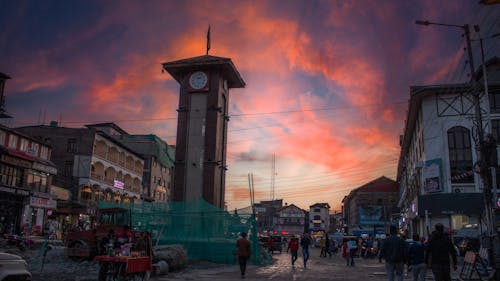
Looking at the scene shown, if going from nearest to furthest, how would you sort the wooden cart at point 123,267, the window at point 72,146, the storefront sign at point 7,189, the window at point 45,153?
1. the wooden cart at point 123,267
2. the storefront sign at point 7,189
3. the window at point 45,153
4. the window at point 72,146

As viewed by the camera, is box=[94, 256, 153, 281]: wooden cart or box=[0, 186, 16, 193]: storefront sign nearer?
box=[94, 256, 153, 281]: wooden cart

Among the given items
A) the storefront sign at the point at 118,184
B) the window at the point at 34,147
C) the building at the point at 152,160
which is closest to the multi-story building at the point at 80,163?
the storefront sign at the point at 118,184

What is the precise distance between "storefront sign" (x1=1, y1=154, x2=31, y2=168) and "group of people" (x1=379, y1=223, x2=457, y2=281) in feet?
129

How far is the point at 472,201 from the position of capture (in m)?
40.1

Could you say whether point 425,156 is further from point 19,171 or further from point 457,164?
point 19,171

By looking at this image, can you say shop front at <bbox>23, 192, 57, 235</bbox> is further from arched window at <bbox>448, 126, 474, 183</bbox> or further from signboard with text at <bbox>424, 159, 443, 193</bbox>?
arched window at <bbox>448, 126, 474, 183</bbox>

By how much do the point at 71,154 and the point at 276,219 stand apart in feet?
337

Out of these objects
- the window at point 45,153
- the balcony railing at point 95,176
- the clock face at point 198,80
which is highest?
the clock face at point 198,80

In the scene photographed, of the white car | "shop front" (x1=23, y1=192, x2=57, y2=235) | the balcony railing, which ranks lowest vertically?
the white car

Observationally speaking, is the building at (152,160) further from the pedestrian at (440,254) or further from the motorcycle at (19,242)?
the pedestrian at (440,254)

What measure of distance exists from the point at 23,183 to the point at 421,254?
41599mm

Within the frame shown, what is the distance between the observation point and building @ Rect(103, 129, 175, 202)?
79.4m

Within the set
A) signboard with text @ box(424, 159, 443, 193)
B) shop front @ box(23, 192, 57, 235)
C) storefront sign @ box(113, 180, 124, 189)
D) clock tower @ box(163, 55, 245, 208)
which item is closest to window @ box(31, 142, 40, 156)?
shop front @ box(23, 192, 57, 235)

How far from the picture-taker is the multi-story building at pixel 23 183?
4150 centimetres
